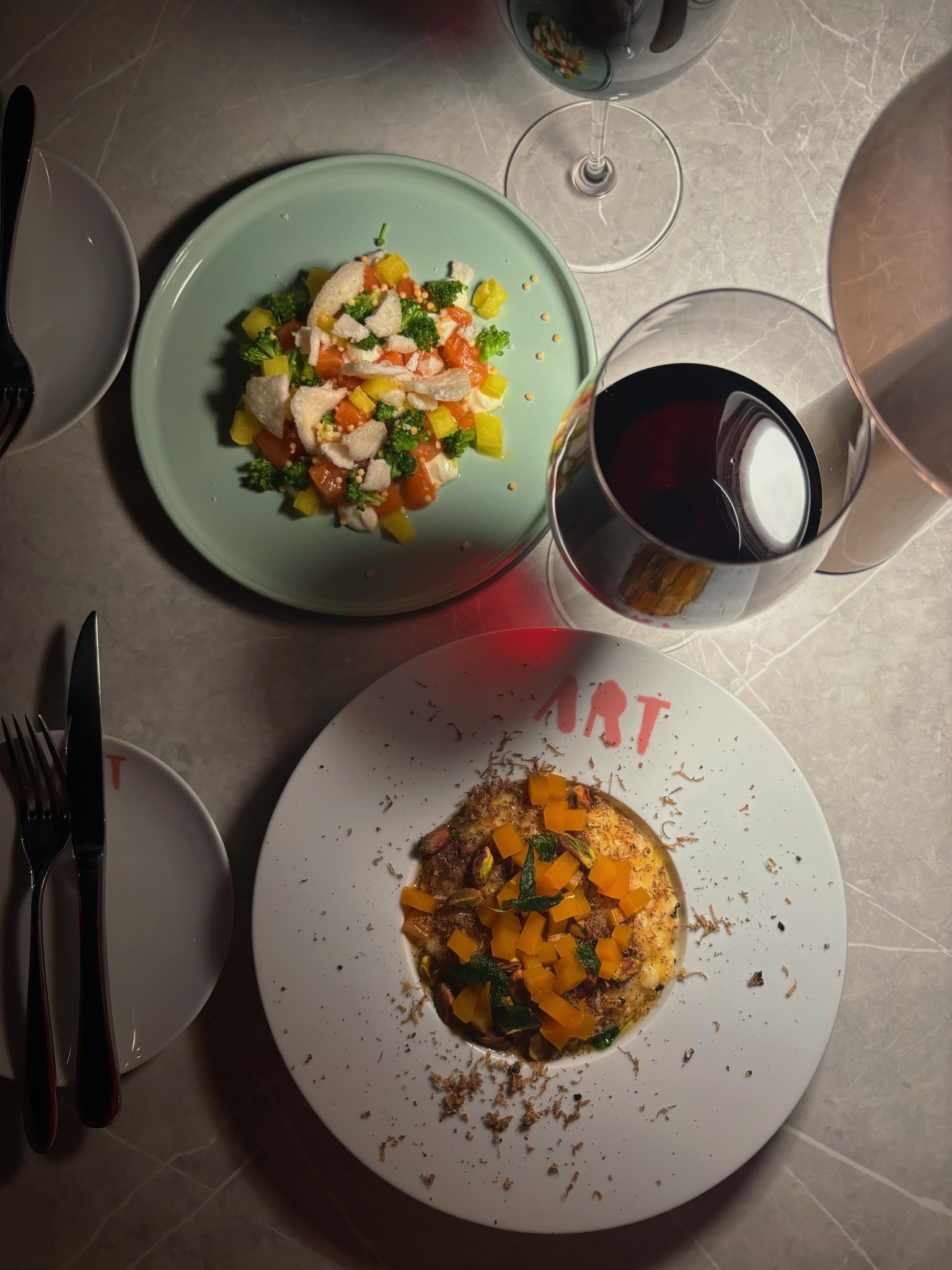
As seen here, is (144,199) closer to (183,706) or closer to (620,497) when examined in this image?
(183,706)

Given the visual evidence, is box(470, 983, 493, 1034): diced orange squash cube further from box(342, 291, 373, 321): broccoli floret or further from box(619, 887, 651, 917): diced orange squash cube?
box(342, 291, 373, 321): broccoli floret

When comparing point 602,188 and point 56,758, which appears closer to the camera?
point 56,758

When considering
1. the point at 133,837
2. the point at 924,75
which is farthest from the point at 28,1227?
the point at 924,75

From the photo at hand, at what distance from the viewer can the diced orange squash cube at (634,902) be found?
0.93 meters

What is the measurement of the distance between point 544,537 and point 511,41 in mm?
639

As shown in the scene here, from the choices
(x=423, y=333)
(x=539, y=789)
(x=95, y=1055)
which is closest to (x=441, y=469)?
(x=423, y=333)

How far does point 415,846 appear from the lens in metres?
0.96

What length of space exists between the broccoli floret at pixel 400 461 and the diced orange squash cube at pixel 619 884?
465mm

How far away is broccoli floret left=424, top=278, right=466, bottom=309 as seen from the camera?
101cm

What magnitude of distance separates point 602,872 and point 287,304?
698 mm

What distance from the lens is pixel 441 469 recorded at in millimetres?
1004

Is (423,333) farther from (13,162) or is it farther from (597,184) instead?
(13,162)

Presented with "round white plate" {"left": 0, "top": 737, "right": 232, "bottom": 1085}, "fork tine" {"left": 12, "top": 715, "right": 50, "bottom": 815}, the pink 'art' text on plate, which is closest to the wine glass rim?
the pink 'art' text on plate

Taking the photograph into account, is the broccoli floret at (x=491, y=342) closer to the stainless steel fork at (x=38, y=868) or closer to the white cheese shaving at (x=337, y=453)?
the white cheese shaving at (x=337, y=453)
